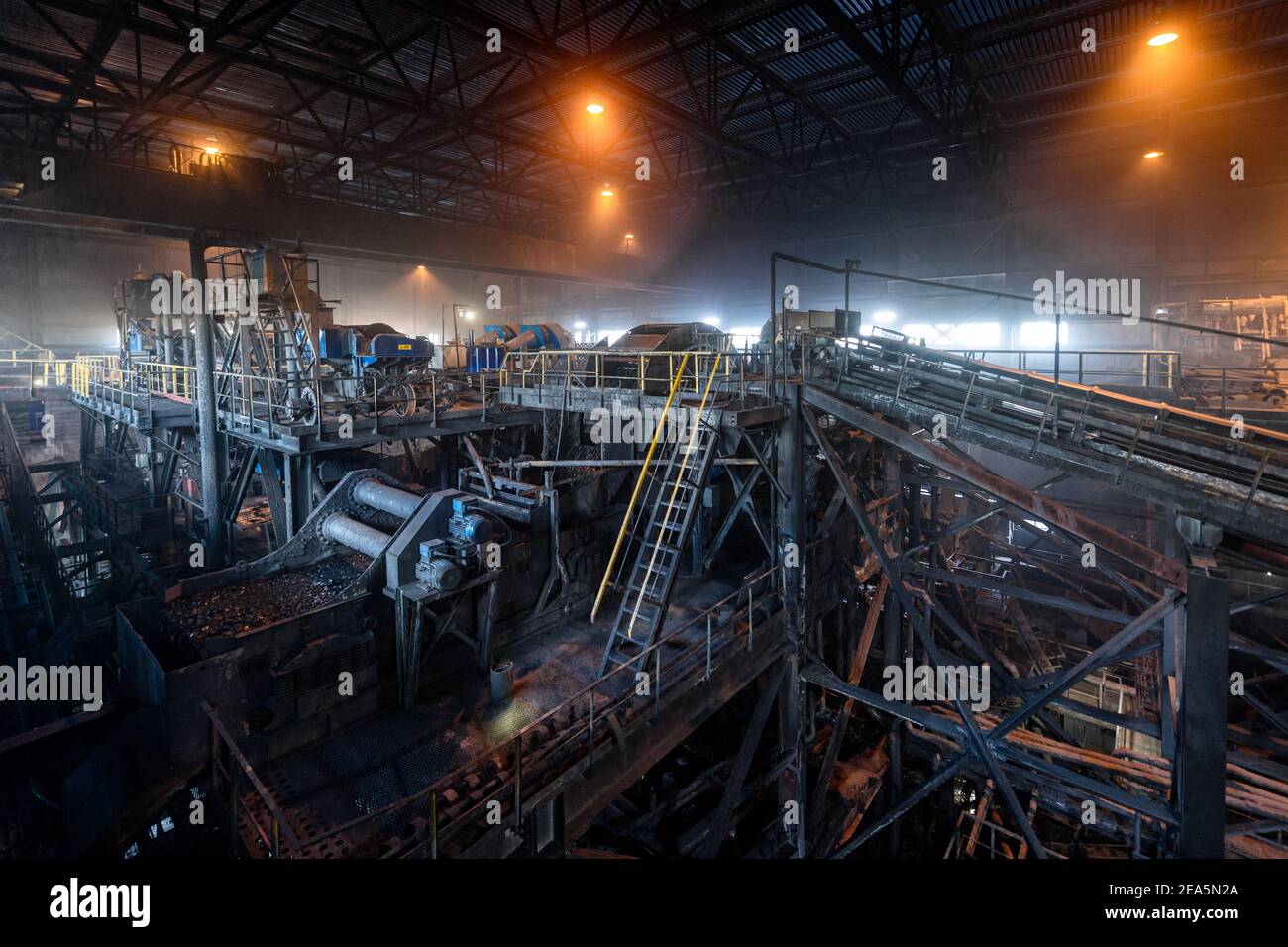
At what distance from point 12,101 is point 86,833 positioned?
18.6 meters

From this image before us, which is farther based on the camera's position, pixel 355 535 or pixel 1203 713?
pixel 355 535

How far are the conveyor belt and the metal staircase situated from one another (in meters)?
1.68

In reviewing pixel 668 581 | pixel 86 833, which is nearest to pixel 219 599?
pixel 86 833

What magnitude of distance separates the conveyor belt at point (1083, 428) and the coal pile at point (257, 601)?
726 centimetres

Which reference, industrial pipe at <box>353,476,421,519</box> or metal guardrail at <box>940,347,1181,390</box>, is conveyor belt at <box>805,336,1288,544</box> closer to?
industrial pipe at <box>353,476,421,519</box>

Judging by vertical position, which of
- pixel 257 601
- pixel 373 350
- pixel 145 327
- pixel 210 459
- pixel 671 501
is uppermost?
pixel 145 327

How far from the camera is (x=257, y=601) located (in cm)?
841

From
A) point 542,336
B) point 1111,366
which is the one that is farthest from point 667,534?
point 1111,366

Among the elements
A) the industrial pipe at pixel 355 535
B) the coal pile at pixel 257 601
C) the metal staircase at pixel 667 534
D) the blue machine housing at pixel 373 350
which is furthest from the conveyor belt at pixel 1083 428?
the blue machine housing at pixel 373 350

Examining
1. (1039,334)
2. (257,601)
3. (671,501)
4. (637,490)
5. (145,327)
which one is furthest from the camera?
(1039,334)

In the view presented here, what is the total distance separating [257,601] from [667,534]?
18.3ft

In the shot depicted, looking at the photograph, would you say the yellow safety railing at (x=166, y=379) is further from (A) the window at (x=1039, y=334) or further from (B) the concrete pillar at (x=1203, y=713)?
(A) the window at (x=1039, y=334)

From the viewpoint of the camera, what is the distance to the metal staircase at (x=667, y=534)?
27.7ft

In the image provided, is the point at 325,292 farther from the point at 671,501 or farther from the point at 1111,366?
the point at 1111,366
